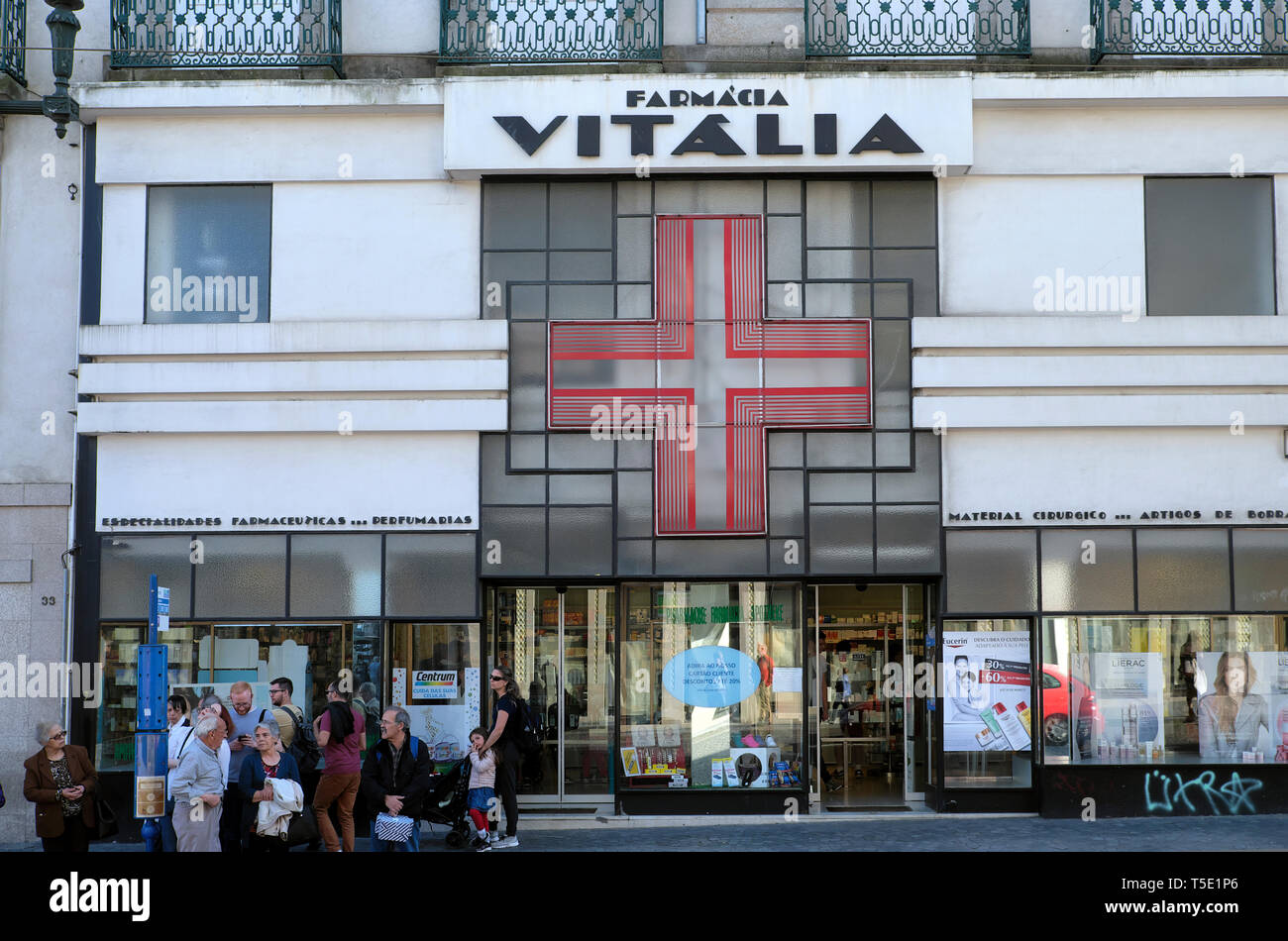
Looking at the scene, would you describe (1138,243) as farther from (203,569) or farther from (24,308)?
(24,308)

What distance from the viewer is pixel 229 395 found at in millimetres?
14453

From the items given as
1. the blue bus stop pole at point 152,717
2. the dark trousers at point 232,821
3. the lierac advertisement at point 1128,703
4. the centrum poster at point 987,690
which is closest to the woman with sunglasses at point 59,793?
the blue bus stop pole at point 152,717

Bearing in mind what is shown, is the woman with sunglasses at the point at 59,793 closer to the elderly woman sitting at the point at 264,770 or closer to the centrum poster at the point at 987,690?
the elderly woman sitting at the point at 264,770

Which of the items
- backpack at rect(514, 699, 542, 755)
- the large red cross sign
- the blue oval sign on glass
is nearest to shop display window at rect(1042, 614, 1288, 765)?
the blue oval sign on glass

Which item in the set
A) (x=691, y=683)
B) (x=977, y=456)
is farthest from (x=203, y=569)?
(x=977, y=456)

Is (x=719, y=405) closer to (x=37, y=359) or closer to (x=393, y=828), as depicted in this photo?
(x=393, y=828)

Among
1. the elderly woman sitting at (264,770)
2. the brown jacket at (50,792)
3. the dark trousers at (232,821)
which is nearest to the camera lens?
the elderly woman sitting at (264,770)

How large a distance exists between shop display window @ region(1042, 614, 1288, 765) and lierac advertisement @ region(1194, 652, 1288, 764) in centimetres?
1

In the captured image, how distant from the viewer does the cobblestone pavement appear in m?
12.4

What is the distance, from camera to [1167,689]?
14.3 metres

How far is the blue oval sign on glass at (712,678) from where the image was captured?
47.4 feet

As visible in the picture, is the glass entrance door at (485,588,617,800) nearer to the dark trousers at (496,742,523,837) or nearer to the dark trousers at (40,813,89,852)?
the dark trousers at (496,742,523,837)

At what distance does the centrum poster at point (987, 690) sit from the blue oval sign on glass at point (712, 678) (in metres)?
2.29

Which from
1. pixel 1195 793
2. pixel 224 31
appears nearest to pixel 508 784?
pixel 1195 793
